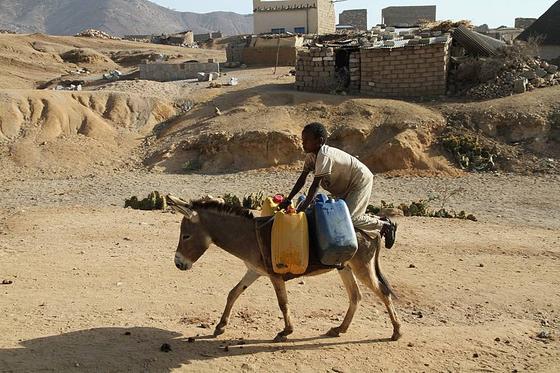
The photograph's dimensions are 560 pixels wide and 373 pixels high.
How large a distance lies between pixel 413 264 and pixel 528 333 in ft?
8.63

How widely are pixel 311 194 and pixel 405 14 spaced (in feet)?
151

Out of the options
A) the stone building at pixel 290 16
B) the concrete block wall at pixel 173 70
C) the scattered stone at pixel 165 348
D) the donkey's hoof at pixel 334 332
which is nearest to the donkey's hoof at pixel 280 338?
the donkey's hoof at pixel 334 332

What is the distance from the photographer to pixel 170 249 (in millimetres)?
9977

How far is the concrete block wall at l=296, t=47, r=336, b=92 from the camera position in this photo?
22531mm

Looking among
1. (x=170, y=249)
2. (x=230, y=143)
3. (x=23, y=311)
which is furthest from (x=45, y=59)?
(x=23, y=311)

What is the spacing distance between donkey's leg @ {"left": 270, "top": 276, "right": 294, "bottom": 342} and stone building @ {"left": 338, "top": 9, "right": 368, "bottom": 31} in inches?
1830

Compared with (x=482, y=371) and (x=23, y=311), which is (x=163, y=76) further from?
(x=482, y=371)

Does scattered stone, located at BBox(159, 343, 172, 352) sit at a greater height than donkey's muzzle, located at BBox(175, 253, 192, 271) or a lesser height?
lesser

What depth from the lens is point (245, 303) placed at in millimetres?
7422

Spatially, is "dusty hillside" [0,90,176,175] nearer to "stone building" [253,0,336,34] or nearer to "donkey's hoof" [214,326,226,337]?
"donkey's hoof" [214,326,226,337]

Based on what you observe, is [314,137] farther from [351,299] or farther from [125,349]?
[125,349]

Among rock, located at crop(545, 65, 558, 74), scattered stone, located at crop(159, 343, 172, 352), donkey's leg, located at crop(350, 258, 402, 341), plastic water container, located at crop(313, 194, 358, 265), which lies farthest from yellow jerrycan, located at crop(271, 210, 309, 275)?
rock, located at crop(545, 65, 558, 74)

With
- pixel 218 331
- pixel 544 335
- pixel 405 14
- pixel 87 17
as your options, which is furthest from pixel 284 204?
pixel 87 17

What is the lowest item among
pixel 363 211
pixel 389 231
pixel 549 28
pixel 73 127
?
pixel 73 127
